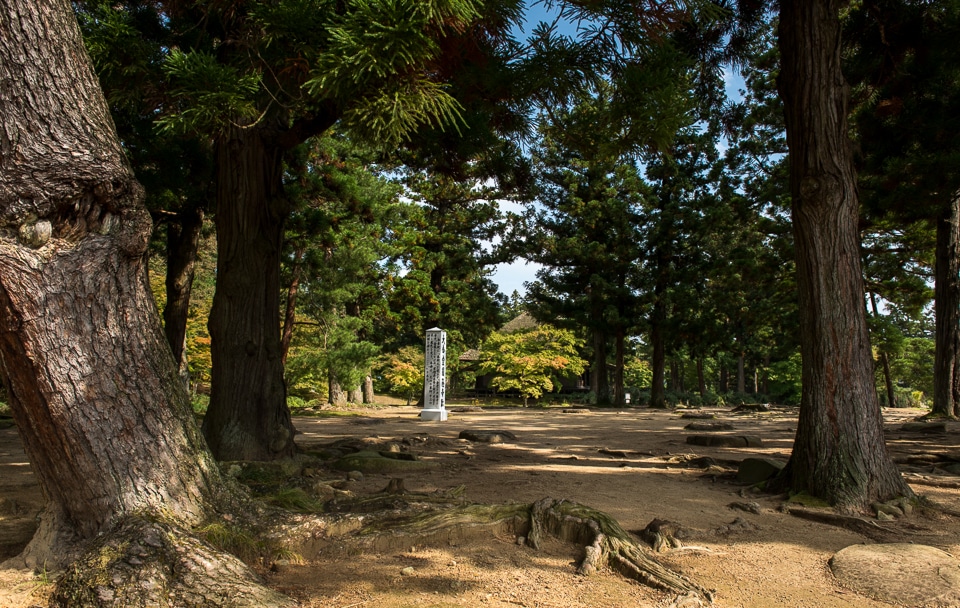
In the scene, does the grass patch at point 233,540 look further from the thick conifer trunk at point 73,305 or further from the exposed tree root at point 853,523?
the exposed tree root at point 853,523

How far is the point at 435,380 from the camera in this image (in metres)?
15.6

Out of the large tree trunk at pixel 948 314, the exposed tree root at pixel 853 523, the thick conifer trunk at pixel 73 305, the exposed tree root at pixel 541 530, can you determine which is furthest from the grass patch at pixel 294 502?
the large tree trunk at pixel 948 314

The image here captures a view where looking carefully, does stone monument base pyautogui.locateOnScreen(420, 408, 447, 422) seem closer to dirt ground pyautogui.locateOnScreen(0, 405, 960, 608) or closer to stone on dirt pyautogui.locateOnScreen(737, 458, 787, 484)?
dirt ground pyautogui.locateOnScreen(0, 405, 960, 608)

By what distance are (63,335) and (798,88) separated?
5.55 meters

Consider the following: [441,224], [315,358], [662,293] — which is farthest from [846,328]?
[441,224]

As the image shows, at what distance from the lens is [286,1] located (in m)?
3.69

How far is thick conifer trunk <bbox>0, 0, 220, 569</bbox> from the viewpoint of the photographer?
2.62 meters

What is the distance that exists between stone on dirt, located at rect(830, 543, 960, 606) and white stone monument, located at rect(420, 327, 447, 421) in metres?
12.1

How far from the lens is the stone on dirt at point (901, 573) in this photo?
286 centimetres

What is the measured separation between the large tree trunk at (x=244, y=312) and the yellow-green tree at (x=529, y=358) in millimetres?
17904

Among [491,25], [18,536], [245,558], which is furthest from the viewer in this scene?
[491,25]

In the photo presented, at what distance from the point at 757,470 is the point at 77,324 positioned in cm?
542

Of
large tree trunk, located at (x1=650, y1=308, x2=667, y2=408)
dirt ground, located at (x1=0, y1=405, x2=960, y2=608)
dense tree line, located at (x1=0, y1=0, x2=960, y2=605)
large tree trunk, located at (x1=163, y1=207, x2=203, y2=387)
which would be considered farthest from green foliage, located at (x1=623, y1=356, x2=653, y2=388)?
dirt ground, located at (x1=0, y1=405, x2=960, y2=608)

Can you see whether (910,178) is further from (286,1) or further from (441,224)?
(441,224)
